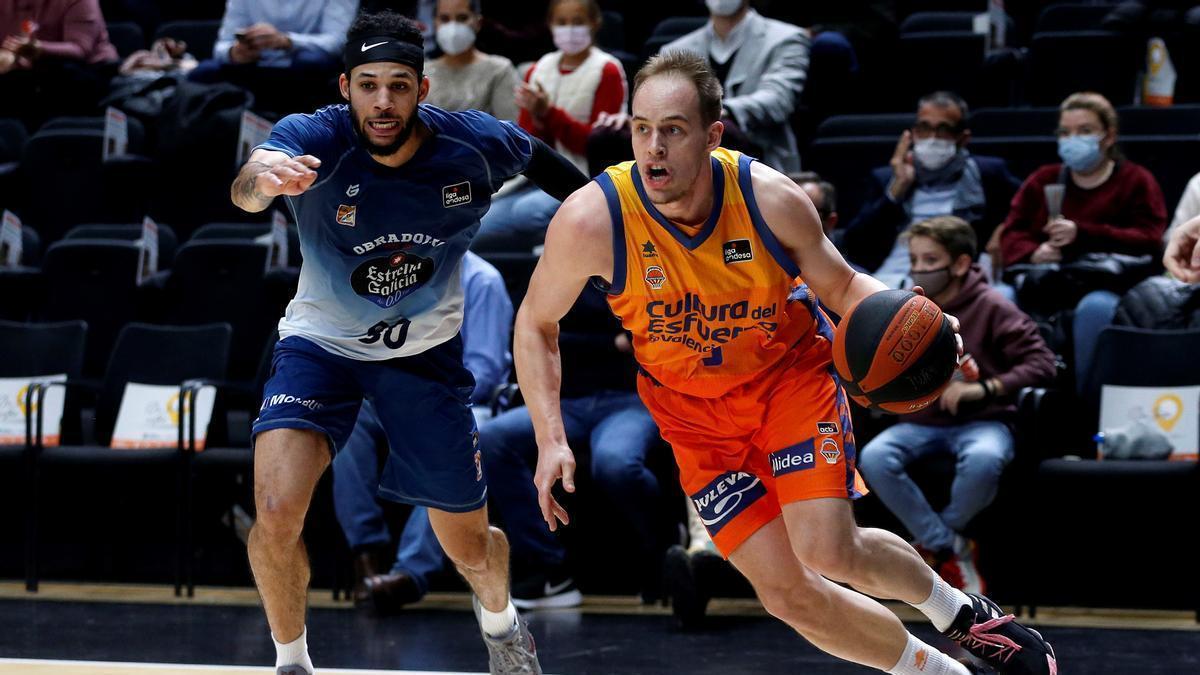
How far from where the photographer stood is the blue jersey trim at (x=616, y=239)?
12.2ft

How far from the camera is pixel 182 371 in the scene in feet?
22.0

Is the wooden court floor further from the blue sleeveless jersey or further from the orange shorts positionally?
the orange shorts

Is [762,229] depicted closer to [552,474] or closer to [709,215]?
[709,215]

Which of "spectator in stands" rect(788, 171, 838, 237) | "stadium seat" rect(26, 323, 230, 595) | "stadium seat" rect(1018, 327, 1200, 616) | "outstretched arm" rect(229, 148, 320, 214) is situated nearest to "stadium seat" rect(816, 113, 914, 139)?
"spectator in stands" rect(788, 171, 838, 237)

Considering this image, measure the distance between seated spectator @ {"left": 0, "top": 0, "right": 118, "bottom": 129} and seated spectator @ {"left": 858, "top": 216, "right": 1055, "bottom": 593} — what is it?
5371 millimetres

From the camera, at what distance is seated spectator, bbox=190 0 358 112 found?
8203mm

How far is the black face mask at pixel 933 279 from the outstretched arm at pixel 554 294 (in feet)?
7.70

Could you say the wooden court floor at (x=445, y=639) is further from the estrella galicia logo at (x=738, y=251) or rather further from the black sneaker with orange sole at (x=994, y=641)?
the estrella galicia logo at (x=738, y=251)

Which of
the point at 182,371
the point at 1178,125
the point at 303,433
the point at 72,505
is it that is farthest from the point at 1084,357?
the point at 72,505

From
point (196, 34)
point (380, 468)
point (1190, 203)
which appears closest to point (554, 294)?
point (380, 468)

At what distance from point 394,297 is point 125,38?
240 inches

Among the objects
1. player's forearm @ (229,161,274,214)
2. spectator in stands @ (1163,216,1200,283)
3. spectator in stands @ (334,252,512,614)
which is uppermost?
player's forearm @ (229,161,274,214)

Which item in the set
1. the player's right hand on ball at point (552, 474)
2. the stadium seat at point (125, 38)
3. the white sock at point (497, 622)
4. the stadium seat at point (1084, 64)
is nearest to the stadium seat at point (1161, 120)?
the stadium seat at point (1084, 64)

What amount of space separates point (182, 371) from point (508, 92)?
2.11 m
